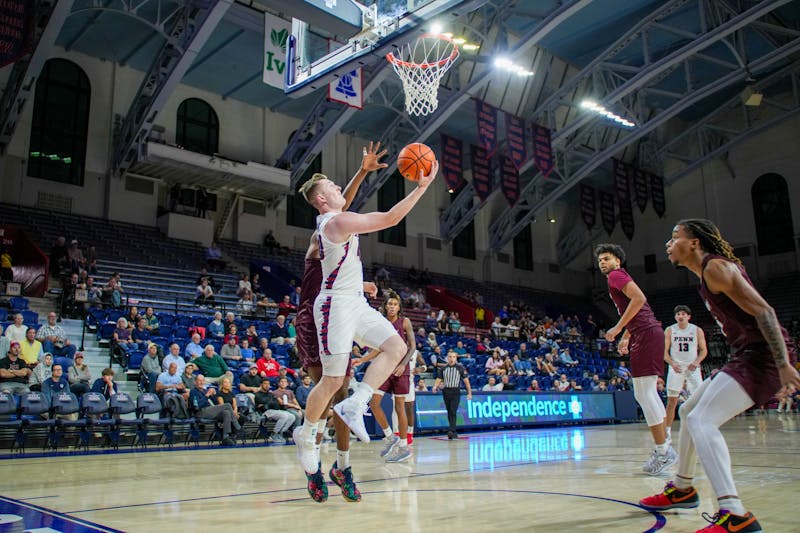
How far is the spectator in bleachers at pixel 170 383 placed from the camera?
37.7 feet

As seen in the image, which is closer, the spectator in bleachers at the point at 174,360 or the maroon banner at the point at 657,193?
the spectator in bleachers at the point at 174,360

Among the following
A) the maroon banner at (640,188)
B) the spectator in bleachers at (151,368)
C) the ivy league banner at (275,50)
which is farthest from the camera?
the maroon banner at (640,188)

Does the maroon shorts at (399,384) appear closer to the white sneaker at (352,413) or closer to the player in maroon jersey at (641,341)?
the player in maroon jersey at (641,341)

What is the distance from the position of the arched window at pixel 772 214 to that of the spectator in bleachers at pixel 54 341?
32.9m

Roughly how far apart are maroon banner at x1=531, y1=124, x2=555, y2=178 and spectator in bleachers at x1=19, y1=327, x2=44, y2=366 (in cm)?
1957

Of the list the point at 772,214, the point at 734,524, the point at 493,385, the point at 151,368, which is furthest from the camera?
the point at 772,214

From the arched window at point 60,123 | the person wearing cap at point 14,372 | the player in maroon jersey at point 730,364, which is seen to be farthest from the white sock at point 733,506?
the arched window at point 60,123

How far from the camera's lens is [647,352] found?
637cm

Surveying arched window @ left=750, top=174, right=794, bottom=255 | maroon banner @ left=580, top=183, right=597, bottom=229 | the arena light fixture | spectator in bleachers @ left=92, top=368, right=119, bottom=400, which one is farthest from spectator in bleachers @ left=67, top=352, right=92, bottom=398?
arched window @ left=750, top=174, right=794, bottom=255

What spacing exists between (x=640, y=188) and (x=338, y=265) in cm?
3037

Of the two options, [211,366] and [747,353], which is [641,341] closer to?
[747,353]

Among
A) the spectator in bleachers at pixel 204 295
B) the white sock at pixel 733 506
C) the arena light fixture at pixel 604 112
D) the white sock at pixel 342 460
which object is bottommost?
the white sock at pixel 733 506

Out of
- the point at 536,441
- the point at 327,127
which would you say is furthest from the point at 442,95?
the point at 536,441

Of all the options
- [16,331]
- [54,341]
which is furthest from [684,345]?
[16,331]
